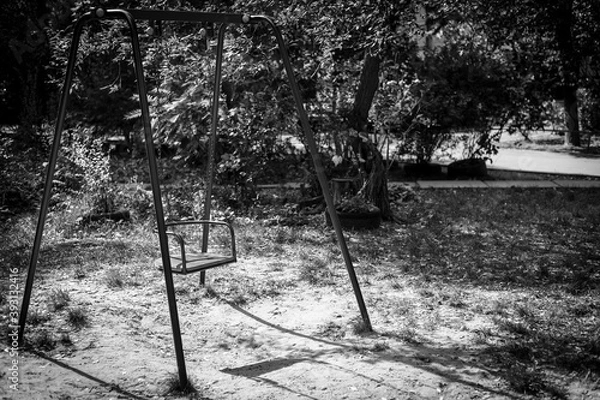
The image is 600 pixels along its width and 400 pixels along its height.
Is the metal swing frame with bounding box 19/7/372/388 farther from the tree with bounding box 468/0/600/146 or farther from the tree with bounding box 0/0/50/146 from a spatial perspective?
the tree with bounding box 0/0/50/146

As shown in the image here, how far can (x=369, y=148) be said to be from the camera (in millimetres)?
7848

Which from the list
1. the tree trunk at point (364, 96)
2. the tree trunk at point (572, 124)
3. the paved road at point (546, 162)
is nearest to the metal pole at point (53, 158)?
the tree trunk at point (364, 96)

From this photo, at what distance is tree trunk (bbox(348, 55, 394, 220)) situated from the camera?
7.70m

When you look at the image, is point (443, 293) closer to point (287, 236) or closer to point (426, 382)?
point (426, 382)

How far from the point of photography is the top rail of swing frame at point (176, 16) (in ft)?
11.4

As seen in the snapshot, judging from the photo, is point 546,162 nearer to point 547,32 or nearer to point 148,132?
point 547,32

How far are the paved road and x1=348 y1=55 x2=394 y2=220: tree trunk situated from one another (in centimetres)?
481

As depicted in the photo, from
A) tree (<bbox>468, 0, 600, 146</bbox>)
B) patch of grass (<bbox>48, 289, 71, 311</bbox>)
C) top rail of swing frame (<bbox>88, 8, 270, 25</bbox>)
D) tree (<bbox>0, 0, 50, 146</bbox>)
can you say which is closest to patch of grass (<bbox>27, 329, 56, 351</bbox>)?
patch of grass (<bbox>48, 289, 71, 311</bbox>)

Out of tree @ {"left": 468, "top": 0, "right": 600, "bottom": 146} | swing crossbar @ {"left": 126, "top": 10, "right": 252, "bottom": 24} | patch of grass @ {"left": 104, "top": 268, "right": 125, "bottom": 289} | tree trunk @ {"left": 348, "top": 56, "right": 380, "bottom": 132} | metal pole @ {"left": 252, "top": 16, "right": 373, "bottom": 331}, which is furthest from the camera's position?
tree trunk @ {"left": 348, "top": 56, "right": 380, "bottom": 132}

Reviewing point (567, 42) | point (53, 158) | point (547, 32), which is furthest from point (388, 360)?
point (567, 42)

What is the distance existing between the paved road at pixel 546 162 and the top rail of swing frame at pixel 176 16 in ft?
28.1

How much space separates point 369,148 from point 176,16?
4371 millimetres

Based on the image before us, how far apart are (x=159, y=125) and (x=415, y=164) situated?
4.42 meters

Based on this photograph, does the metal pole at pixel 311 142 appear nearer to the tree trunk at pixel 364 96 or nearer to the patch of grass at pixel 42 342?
the patch of grass at pixel 42 342
